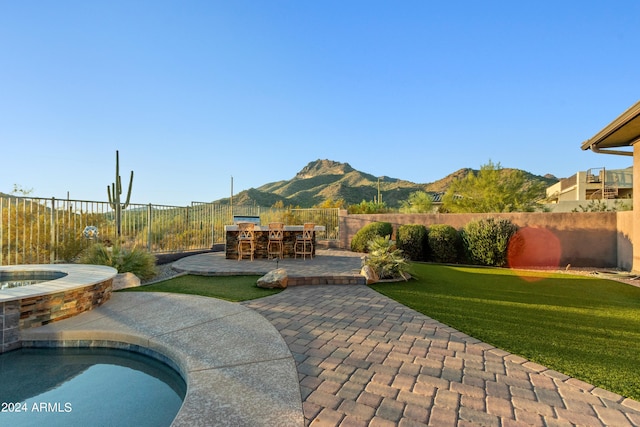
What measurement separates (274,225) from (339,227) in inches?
193

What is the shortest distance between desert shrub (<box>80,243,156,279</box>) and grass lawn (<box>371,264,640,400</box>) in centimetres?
534

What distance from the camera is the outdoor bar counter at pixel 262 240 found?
9547mm

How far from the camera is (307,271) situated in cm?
721

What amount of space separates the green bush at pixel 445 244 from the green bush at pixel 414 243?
297 millimetres

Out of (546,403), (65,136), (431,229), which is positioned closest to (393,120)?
(431,229)

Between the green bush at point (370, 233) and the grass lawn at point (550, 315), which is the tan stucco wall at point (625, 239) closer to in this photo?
the grass lawn at point (550, 315)

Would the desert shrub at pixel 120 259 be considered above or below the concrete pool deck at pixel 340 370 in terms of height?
above

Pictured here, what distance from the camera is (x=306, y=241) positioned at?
1002 cm

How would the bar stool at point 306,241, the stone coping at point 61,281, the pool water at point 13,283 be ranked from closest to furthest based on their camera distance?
the stone coping at point 61,281, the pool water at point 13,283, the bar stool at point 306,241

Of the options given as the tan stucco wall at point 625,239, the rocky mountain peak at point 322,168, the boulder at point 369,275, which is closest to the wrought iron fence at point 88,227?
the boulder at point 369,275

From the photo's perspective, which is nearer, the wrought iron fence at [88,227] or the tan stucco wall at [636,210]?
the wrought iron fence at [88,227]

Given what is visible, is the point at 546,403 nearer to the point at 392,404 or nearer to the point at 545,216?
the point at 392,404

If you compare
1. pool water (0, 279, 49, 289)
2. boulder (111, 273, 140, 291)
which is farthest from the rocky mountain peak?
pool water (0, 279, 49, 289)

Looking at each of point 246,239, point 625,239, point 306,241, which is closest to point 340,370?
point 246,239
